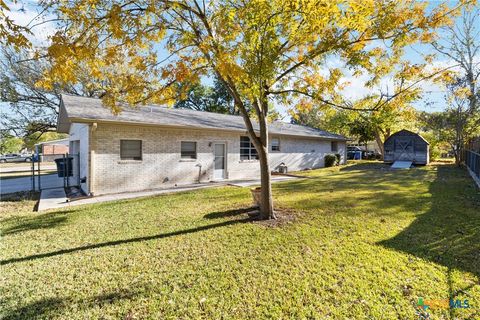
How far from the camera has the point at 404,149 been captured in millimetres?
23812

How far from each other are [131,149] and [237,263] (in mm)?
8415

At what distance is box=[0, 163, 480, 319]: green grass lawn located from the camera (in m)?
3.09

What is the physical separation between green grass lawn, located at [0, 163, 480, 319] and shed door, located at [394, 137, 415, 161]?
61.2ft

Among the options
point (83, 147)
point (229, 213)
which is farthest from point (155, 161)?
point (229, 213)

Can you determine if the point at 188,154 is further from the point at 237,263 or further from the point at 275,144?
the point at 237,263

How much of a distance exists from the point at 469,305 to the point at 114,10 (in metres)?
6.85

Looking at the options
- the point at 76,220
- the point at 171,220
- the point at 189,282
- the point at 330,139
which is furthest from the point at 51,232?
the point at 330,139

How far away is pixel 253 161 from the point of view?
51.1 ft

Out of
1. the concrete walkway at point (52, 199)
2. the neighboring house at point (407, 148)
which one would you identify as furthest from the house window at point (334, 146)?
the concrete walkway at point (52, 199)

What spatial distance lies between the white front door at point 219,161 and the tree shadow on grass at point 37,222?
758 centimetres

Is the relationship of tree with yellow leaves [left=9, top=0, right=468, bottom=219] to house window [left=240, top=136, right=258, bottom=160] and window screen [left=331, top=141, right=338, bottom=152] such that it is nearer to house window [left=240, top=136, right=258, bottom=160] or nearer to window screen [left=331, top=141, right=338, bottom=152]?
house window [left=240, top=136, right=258, bottom=160]

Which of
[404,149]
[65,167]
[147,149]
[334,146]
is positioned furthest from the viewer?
[334,146]

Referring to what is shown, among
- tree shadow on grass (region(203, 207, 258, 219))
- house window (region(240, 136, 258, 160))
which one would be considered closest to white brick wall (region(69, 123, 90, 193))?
tree shadow on grass (region(203, 207, 258, 219))

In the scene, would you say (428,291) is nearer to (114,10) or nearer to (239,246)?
(239,246)
